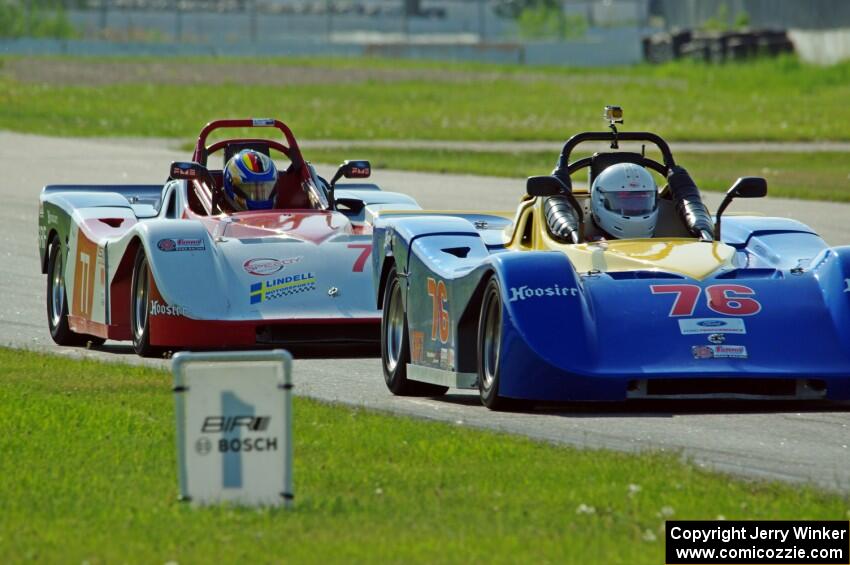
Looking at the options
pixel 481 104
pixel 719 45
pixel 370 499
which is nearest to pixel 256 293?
pixel 370 499

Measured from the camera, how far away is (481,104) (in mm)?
51531

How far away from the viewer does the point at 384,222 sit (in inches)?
478

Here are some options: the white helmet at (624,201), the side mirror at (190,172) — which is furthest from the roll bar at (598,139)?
the side mirror at (190,172)

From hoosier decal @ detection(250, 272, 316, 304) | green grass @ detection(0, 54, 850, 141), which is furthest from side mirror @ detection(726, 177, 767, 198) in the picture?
green grass @ detection(0, 54, 850, 141)

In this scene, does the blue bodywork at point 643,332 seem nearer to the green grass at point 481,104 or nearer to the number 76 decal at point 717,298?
the number 76 decal at point 717,298

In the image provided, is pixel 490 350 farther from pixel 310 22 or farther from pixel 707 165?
Result: pixel 310 22

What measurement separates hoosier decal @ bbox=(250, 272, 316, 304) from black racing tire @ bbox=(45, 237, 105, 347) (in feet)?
6.45

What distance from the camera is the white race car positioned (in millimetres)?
12836

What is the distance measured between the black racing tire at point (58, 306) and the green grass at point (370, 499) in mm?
4959

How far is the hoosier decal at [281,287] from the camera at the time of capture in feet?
42.4

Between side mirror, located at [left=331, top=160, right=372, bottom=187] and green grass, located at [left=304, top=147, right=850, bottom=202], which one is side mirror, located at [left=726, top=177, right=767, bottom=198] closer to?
side mirror, located at [left=331, top=160, right=372, bottom=187]

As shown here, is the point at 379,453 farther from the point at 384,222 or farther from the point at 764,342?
the point at 384,222

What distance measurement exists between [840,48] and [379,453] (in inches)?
2245

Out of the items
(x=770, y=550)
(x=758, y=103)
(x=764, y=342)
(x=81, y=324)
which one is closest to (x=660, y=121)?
(x=758, y=103)
